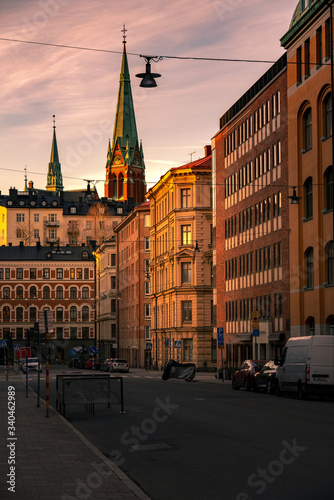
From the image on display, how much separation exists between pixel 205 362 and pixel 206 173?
1629cm

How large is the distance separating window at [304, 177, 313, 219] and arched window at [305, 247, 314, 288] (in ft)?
6.02

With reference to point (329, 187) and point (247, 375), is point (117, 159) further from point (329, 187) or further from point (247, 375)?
point (247, 375)

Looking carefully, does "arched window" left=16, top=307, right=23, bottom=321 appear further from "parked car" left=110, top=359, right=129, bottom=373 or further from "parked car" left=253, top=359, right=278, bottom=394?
"parked car" left=253, top=359, right=278, bottom=394

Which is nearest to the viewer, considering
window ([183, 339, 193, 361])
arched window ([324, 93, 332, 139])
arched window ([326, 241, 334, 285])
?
arched window ([326, 241, 334, 285])

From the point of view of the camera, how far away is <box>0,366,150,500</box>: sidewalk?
1066 centimetres

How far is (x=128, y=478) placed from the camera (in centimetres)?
1203

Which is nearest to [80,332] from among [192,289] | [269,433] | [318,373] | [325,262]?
[192,289]

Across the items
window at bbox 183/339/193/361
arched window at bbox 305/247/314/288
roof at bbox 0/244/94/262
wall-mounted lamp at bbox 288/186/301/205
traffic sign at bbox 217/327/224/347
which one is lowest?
window at bbox 183/339/193/361

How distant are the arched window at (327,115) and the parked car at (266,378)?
1224cm

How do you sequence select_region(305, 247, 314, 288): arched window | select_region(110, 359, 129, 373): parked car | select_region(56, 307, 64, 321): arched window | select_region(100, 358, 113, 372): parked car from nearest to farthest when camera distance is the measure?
1. select_region(305, 247, 314, 288): arched window
2. select_region(110, 359, 129, 373): parked car
3. select_region(100, 358, 113, 372): parked car
4. select_region(56, 307, 64, 321): arched window

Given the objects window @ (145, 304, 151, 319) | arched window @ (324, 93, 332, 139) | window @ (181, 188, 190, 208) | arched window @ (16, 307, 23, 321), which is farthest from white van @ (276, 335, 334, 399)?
arched window @ (16, 307, 23, 321)

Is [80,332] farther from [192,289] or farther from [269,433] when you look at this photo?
[269,433]

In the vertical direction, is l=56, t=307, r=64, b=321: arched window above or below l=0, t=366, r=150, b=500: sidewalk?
above

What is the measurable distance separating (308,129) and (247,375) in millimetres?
14658
